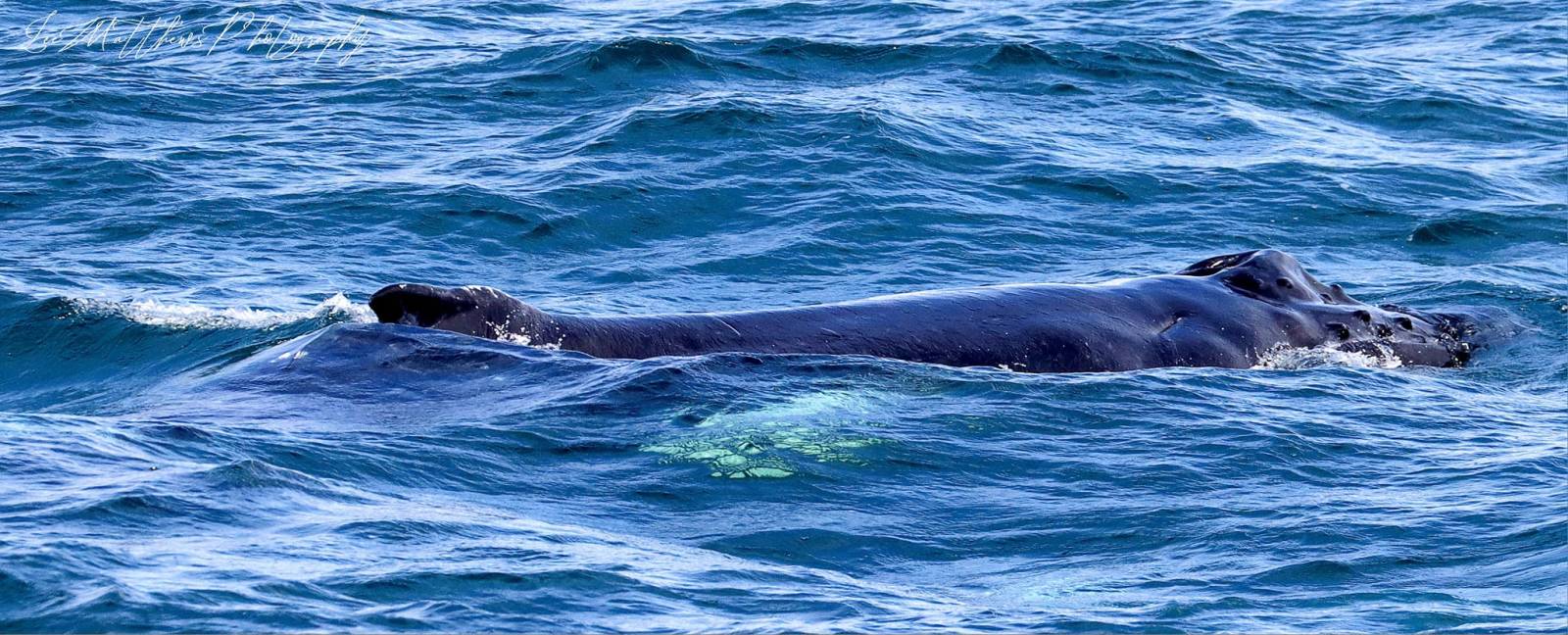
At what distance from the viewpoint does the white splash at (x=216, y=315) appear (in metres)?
13.9

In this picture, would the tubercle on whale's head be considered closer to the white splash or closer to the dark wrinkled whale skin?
the dark wrinkled whale skin

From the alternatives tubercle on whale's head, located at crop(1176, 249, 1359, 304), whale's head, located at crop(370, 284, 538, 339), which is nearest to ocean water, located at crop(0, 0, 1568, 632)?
whale's head, located at crop(370, 284, 538, 339)

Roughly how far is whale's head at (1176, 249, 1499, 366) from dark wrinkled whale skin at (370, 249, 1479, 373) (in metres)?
0.01

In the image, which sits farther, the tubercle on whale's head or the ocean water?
the tubercle on whale's head

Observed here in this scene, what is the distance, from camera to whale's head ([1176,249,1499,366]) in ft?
46.0

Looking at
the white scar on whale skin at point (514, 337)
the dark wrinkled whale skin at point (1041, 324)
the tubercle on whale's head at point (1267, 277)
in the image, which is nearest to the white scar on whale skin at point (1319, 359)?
the dark wrinkled whale skin at point (1041, 324)

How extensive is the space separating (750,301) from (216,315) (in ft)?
14.5

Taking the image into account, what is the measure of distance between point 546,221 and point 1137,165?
665 centimetres

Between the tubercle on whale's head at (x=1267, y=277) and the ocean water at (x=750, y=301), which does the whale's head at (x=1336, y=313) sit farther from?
the ocean water at (x=750, y=301)

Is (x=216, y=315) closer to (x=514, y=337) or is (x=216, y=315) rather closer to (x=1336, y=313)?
(x=514, y=337)

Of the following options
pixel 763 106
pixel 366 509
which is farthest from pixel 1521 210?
pixel 366 509

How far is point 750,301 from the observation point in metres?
16.6

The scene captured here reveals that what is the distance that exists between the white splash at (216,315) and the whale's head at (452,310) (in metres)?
2.25

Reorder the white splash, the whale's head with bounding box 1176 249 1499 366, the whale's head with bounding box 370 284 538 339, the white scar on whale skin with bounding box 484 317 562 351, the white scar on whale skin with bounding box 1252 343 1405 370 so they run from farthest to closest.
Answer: the whale's head with bounding box 1176 249 1499 366, the white splash, the white scar on whale skin with bounding box 1252 343 1405 370, the white scar on whale skin with bounding box 484 317 562 351, the whale's head with bounding box 370 284 538 339
